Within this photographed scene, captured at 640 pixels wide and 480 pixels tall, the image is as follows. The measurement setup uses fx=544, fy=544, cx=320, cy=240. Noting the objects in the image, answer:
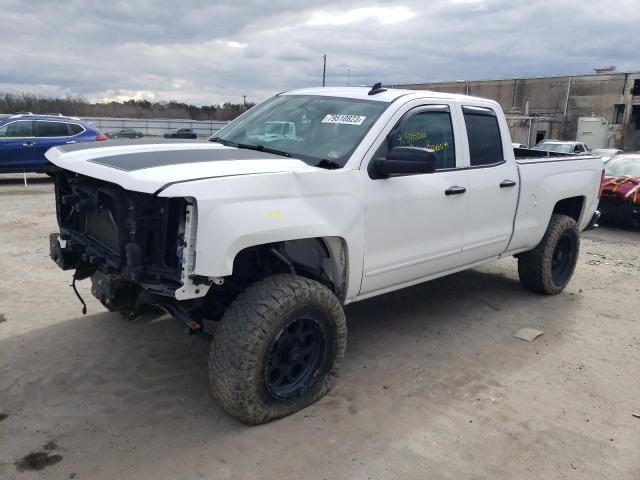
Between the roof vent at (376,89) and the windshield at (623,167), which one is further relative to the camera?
the windshield at (623,167)

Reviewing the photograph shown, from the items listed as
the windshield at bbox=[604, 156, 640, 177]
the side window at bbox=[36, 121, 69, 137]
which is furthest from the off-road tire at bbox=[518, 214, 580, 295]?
the side window at bbox=[36, 121, 69, 137]

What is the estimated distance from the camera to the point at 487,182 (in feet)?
14.9

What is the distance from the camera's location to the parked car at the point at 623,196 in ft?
33.2

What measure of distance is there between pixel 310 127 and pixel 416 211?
0.98 meters

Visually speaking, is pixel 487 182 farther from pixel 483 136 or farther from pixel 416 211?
Result: pixel 416 211

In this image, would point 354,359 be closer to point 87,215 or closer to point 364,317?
point 364,317

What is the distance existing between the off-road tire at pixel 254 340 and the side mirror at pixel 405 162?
0.88m

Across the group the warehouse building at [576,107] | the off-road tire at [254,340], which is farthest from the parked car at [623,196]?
the warehouse building at [576,107]

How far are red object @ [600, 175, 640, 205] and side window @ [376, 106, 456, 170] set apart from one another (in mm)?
7158

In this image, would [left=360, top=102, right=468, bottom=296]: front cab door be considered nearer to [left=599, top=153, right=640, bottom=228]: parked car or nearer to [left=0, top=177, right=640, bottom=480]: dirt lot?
[left=0, top=177, right=640, bottom=480]: dirt lot

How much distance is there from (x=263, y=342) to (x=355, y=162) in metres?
1.30

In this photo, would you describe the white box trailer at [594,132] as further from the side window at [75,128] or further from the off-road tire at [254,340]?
the off-road tire at [254,340]

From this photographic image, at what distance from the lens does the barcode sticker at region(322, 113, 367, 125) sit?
3814mm

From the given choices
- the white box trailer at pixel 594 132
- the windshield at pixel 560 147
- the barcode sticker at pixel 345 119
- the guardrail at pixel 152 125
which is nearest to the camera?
the barcode sticker at pixel 345 119
